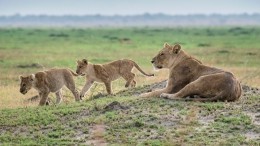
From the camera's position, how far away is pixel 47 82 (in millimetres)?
12461

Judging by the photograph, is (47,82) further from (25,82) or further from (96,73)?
(96,73)

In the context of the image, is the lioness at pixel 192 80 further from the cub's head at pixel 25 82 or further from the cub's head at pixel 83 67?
the cub's head at pixel 83 67

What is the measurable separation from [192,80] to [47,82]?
300 cm

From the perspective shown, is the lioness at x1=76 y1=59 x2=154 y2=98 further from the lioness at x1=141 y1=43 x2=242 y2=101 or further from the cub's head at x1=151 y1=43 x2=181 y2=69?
the lioness at x1=141 y1=43 x2=242 y2=101

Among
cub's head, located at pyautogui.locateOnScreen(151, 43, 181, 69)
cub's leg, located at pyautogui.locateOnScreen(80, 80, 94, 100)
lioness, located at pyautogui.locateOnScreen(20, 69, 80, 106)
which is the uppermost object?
cub's head, located at pyautogui.locateOnScreen(151, 43, 181, 69)

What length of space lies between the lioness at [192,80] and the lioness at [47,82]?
221cm

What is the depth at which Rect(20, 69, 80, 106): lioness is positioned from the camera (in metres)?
12.2

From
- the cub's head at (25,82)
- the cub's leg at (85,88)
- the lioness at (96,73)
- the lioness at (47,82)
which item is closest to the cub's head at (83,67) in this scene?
the lioness at (96,73)

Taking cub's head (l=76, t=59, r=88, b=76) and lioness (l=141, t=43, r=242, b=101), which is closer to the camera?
lioness (l=141, t=43, r=242, b=101)

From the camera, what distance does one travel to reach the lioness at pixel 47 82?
1220cm

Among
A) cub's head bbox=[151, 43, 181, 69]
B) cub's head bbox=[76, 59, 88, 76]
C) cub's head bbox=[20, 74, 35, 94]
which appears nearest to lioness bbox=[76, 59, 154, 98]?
A: cub's head bbox=[76, 59, 88, 76]

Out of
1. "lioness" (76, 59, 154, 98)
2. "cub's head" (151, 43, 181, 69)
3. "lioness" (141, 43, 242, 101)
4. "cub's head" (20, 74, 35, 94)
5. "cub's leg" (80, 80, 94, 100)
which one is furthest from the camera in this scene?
"lioness" (76, 59, 154, 98)

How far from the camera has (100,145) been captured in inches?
333

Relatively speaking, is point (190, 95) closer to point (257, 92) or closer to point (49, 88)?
point (257, 92)
